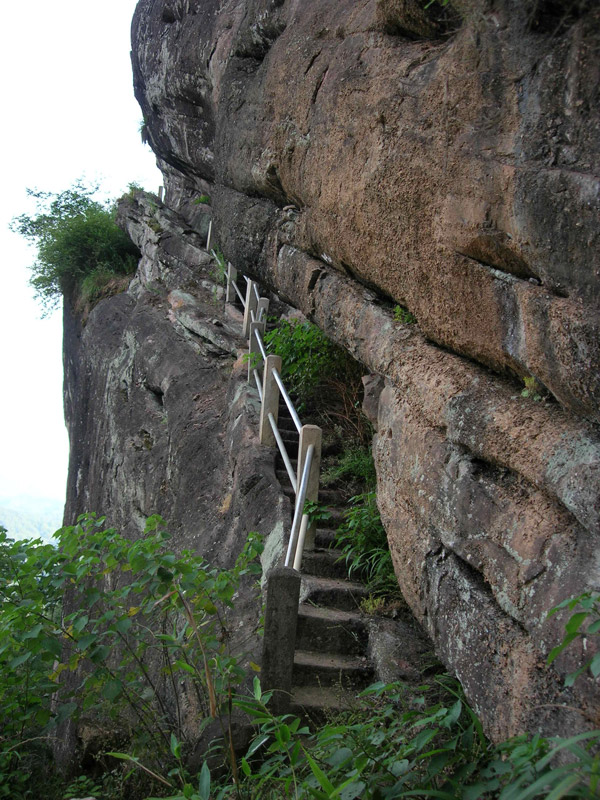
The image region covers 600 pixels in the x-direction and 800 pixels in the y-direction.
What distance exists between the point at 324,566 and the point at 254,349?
3.69 metres

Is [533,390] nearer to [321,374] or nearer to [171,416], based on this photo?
[321,374]

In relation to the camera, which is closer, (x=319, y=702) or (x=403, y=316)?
(x=319, y=702)

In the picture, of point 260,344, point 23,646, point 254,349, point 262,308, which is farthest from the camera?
point 262,308

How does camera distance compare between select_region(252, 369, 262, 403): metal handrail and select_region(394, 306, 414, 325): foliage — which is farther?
select_region(252, 369, 262, 403): metal handrail

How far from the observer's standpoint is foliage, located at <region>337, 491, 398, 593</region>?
17.5 ft

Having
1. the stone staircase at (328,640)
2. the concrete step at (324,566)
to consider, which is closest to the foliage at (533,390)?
the stone staircase at (328,640)

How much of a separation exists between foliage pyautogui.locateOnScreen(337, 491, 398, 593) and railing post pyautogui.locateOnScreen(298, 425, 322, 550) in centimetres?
24

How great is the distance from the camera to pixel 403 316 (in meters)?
4.98

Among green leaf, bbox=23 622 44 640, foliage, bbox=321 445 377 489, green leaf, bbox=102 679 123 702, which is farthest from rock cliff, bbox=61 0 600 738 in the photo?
green leaf, bbox=23 622 44 640

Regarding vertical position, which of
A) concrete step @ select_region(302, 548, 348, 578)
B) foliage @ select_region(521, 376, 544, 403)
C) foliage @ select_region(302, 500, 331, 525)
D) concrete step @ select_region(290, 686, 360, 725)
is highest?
foliage @ select_region(521, 376, 544, 403)

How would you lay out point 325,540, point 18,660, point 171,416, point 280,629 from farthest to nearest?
point 171,416
point 325,540
point 280,629
point 18,660

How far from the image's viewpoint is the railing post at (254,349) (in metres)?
8.28

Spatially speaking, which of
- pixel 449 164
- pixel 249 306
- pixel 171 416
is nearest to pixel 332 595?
pixel 449 164

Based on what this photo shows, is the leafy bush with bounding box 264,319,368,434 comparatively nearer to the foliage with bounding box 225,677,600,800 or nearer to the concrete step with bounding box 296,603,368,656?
the concrete step with bounding box 296,603,368,656
